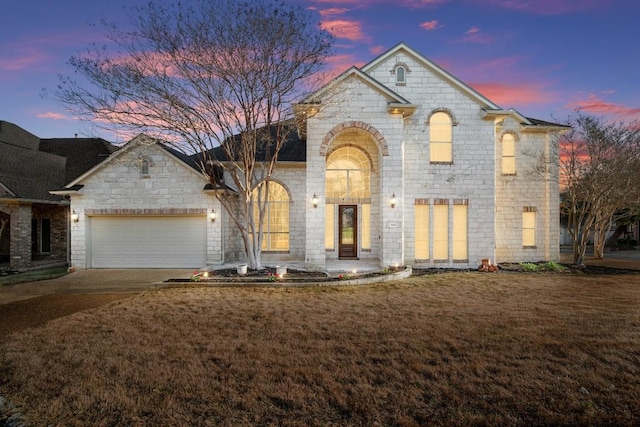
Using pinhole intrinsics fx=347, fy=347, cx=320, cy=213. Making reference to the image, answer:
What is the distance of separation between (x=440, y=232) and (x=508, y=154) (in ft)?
16.4

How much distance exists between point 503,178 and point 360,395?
1434 centimetres

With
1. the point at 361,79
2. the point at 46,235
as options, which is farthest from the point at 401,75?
the point at 46,235

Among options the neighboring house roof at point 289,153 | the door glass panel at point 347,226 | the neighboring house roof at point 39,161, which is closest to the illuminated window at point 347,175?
the door glass panel at point 347,226

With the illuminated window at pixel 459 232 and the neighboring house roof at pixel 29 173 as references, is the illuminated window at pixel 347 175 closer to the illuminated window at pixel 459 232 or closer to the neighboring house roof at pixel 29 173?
the illuminated window at pixel 459 232

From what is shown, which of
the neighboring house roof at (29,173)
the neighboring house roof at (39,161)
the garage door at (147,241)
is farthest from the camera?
the neighboring house roof at (39,161)

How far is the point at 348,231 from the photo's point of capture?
15672 mm

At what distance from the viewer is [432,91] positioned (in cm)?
1459

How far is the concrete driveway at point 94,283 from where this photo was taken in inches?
412

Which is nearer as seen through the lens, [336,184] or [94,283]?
[94,283]

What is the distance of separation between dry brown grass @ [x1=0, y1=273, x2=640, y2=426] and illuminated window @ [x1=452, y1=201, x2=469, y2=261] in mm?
5824

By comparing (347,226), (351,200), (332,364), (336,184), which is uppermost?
(336,184)

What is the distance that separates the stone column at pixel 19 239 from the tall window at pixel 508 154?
68.4ft

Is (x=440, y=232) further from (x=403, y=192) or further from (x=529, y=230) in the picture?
(x=529, y=230)

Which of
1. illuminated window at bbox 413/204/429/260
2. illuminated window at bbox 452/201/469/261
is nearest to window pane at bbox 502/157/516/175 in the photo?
illuminated window at bbox 452/201/469/261
